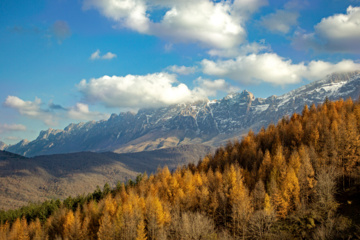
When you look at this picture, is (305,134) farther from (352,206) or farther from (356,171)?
(352,206)

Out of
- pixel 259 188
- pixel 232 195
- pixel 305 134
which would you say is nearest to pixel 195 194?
pixel 232 195

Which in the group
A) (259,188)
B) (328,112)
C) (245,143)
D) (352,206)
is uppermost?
(328,112)

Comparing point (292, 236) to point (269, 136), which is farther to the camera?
point (269, 136)

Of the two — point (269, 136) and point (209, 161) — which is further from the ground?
point (269, 136)

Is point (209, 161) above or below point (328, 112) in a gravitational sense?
below

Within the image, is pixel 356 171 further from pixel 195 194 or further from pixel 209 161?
pixel 209 161

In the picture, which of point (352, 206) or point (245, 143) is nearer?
point (352, 206)

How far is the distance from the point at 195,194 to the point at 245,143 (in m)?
58.7

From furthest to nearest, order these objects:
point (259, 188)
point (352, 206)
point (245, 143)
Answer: point (245, 143), point (259, 188), point (352, 206)

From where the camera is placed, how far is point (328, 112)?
130875 millimetres

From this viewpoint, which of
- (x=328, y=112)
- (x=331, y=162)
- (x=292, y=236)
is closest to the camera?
(x=292, y=236)

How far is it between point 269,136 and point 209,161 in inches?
1269

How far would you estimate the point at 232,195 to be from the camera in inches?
3108

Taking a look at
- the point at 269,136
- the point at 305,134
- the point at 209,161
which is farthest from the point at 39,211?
the point at 305,134
